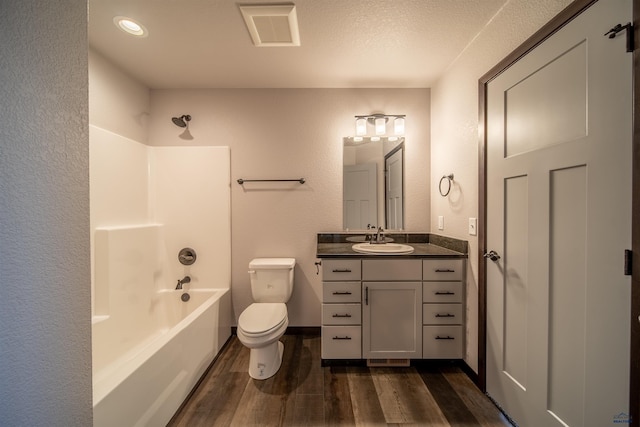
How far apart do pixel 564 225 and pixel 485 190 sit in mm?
514

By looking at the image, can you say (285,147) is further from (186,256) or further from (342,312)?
(342,312)

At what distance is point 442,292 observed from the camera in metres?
1.75

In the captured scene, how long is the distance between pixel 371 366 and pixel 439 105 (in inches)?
87.4

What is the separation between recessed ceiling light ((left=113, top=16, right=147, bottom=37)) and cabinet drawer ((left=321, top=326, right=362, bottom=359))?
2336 mm

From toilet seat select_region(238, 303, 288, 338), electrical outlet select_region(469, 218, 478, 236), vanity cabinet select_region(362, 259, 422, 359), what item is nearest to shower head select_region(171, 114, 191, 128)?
toilet seat select_region(238, 303, 288, 338)

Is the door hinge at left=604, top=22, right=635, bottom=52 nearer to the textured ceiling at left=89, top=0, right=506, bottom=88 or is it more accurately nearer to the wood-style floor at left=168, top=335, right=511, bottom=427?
the textured ceiling at left=89, top=0, right=506, bottom=88

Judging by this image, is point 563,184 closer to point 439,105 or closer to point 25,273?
point 439,105

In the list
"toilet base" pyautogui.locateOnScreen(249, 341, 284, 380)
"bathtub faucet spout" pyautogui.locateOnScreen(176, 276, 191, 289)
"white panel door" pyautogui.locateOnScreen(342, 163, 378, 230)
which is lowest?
"toilet base" pyautogui.locateOnScreen(249, 341, 284, 380)

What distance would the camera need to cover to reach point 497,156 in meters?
1.42

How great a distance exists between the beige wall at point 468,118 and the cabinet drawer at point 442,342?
7 centimetres

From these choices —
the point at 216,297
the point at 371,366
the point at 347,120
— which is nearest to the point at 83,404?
the point at 216,297

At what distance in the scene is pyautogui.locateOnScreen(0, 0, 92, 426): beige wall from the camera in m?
0.54

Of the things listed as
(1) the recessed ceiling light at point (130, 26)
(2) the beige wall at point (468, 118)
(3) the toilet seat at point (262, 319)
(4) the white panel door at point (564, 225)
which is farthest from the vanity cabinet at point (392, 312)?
(1) the recessed ceiling light at point (130, 26)

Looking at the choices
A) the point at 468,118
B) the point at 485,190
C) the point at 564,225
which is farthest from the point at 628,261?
the point at 468,118
